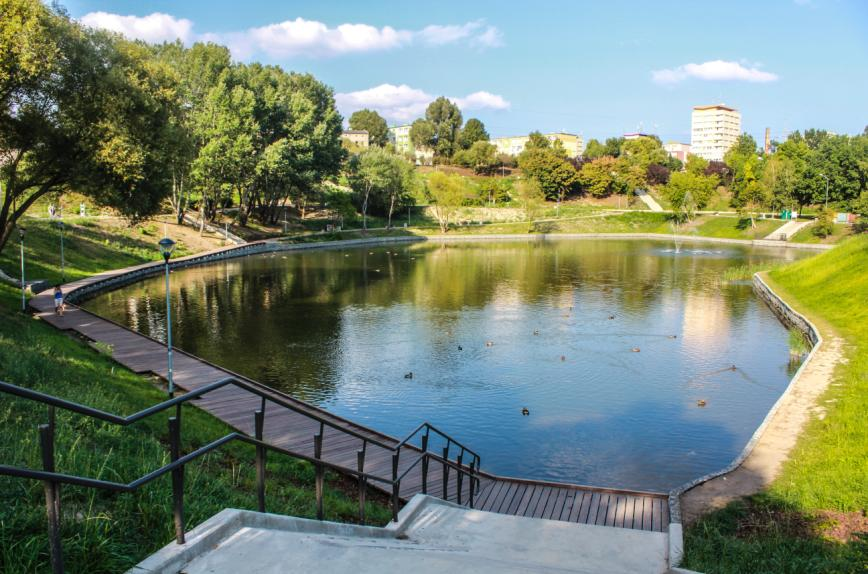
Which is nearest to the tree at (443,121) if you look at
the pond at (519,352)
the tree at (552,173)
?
the tree at (552,173)

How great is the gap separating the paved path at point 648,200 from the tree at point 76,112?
308 ft

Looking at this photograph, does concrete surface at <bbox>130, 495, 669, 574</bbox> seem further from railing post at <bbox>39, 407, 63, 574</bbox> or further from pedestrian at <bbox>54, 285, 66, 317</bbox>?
pedestrian at <bbox>54, 285, 66, 317</bbox>

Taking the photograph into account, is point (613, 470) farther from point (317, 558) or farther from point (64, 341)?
point (64, 341)

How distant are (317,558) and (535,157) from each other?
110 meters

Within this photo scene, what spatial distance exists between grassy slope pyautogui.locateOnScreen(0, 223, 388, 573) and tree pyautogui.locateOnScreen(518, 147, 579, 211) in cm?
9449

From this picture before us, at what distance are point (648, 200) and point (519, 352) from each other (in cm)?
9314

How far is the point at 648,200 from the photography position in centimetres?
11406

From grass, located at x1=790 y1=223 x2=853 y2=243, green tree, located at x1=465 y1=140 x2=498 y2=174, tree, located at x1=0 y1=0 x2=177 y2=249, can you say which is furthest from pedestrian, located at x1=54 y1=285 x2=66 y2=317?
green tree, located at x1=465 y1=140 x2=498 y2=174

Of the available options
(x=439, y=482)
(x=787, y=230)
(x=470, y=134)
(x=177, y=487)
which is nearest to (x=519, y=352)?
(x=439, y=482)

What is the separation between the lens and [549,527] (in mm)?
10125

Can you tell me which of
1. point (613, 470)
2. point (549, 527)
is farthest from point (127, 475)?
point (613, 470)

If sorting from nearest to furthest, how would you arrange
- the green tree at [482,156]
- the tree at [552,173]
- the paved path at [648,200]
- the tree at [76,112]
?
the tree at [76,112], the tree at [552,173], the paved path at [648,200], the green tree at [482,156]

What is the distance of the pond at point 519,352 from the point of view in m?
19.2

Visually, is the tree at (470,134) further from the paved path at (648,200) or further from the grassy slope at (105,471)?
the grassy slope at (105,471)
